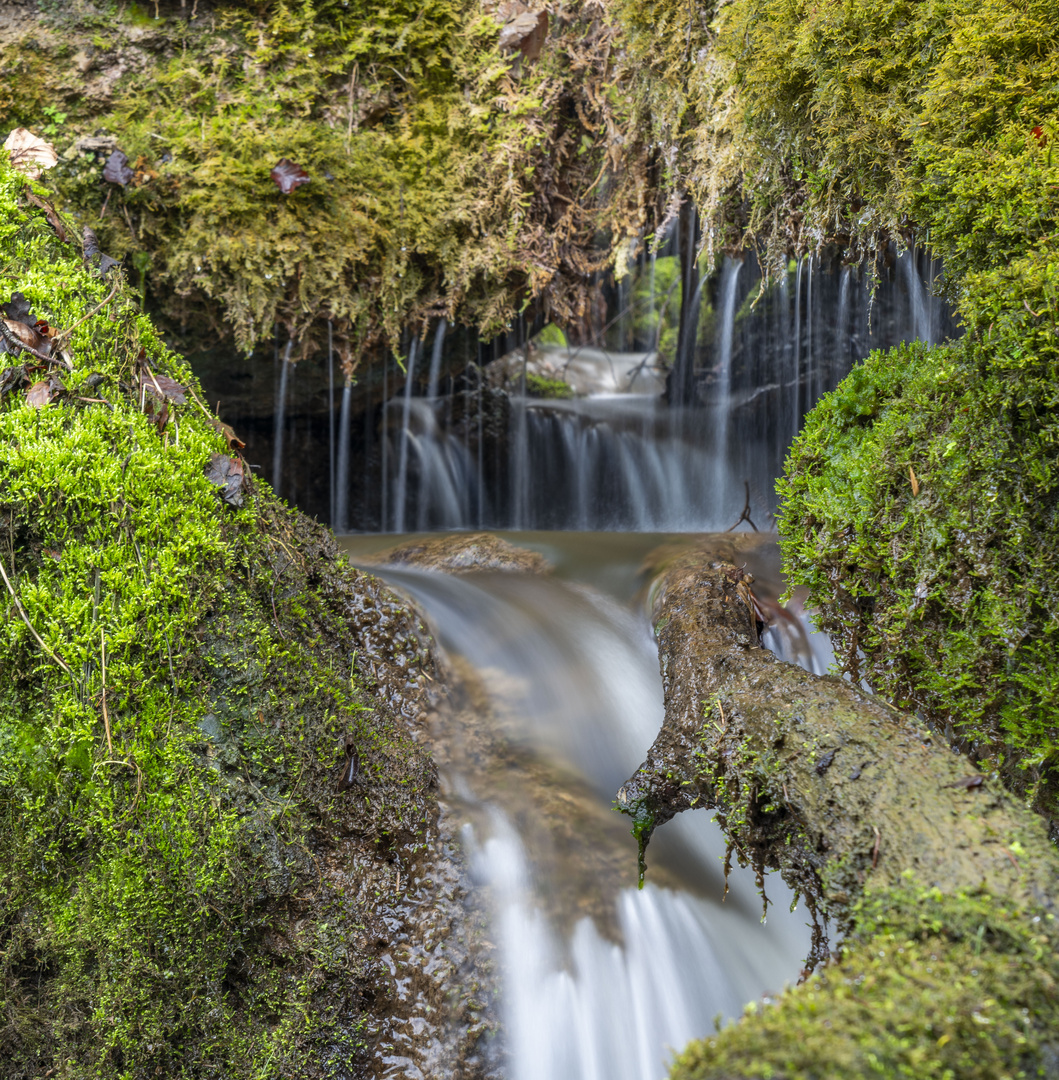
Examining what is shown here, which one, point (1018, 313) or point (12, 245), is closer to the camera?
point (1018, 313)

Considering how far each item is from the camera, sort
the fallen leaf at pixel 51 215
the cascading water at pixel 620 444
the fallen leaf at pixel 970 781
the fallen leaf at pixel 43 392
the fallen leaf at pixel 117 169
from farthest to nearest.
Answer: the cascading water at pixel 620 444, the fallen leaf at pixel 117 169, the fallen leaf at pixel 51 215, the fallen leaf at pixel 43 392, the fallen leaf at pixel 970 781

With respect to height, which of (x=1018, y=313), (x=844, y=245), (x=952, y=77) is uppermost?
(x=952, y=77)

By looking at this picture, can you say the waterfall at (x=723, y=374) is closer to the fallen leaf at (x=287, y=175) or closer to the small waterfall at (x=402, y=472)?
the small waterfall at (x=402, y=472)

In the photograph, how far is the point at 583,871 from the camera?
8.80 feet

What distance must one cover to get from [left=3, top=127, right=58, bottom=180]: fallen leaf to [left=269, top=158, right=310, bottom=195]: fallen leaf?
4.67ft

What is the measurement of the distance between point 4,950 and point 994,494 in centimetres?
303

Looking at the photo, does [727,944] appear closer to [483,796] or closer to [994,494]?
[483,796]

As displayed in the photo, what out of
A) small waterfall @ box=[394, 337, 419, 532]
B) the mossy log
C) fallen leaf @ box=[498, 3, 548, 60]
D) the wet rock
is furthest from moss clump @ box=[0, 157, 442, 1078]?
small waterfall @ box=[394, 337, 419, 532]

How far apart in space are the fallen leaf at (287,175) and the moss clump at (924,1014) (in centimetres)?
439

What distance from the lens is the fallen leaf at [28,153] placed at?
2.75 metres

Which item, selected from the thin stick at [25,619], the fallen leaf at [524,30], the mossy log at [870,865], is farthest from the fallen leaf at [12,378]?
the fallen leaf at [524,30]

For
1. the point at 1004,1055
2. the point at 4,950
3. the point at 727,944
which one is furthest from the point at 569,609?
the point at 1004,1055

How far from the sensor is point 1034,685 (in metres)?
1.90

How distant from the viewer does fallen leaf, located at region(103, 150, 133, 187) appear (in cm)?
389
